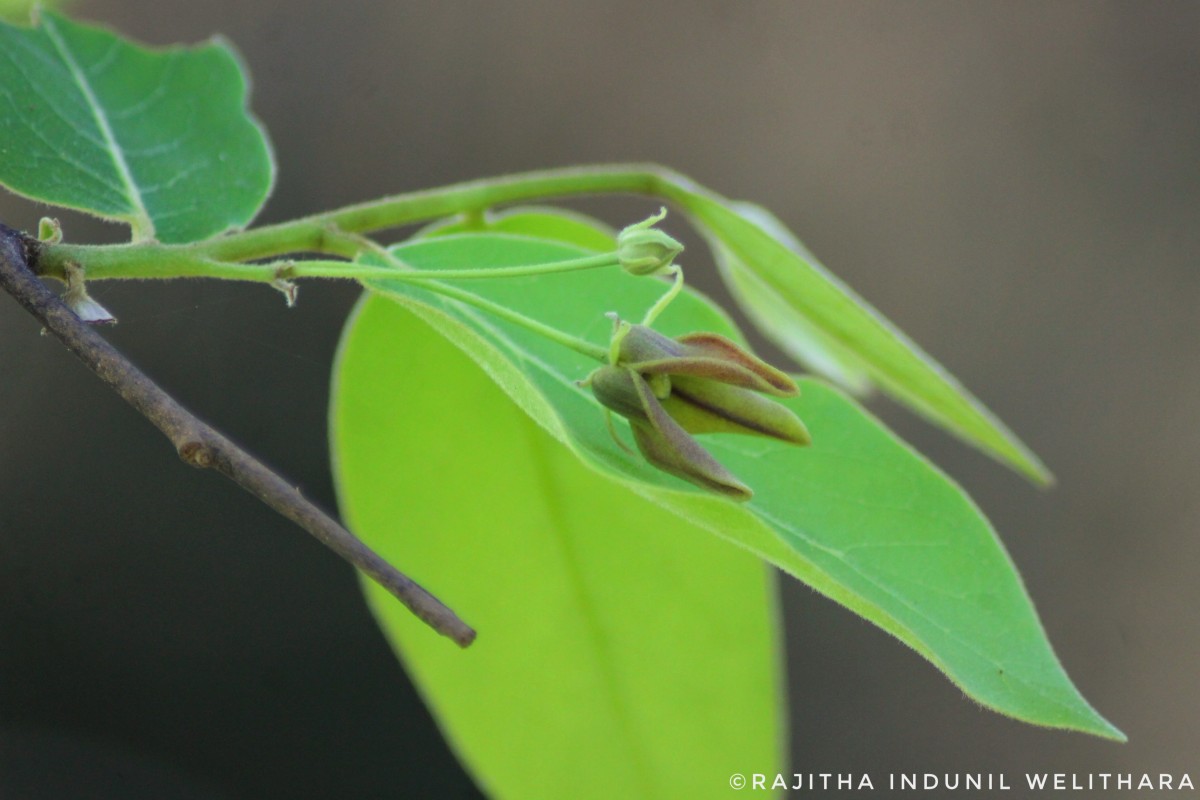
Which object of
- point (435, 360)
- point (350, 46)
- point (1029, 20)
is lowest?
point (435, 360)

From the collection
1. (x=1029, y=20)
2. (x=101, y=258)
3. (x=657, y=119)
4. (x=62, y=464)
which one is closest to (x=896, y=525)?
(x=101, y=258)

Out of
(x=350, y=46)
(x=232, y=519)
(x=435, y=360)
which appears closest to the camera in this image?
(x=435, y=360)

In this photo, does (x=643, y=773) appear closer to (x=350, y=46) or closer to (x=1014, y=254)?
(x=350, y=46)

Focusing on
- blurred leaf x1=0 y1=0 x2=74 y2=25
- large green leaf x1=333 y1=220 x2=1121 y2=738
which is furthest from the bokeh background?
large green leaf x1=333 y1=220 x2=1121 y2=738

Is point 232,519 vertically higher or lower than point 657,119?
lower

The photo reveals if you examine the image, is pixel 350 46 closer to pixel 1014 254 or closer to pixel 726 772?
pixel 1014 254

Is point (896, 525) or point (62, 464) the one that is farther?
point (62, 464)

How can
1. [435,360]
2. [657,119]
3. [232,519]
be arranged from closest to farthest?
1. [435,360]
2. [232,519]
3. [657,119]

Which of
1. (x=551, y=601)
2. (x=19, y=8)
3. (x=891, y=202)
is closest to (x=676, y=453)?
(x=551, y=601)

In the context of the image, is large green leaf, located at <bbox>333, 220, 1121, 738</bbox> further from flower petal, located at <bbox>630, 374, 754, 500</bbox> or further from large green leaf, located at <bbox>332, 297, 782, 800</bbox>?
large green leaf, located at <bbox>332, 297, 782, 800</bbox>
